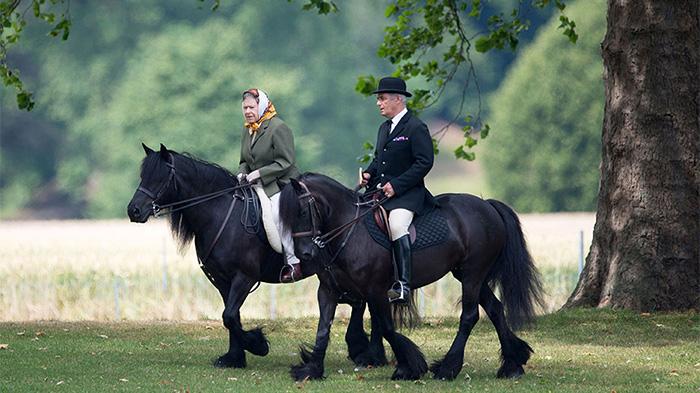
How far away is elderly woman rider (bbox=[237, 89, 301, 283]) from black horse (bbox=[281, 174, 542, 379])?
1.18m

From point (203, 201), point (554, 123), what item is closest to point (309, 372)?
point (203, 201)

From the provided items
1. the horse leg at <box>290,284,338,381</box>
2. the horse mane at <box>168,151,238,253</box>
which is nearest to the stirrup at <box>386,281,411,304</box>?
the horse leg at <box>290,284,338,381</box>

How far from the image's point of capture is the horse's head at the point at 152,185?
14.1m

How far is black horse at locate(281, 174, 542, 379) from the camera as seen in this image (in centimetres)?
1319

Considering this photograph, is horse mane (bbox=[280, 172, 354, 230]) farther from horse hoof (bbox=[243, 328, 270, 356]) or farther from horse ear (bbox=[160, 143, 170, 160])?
horse hoof (bbox=[243, 328, 270, 356])

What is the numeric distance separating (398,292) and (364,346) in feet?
4.93

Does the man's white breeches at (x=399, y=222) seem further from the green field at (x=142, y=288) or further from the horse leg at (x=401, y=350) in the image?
the green field at (x=142, y=288)

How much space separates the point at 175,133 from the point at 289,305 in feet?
155

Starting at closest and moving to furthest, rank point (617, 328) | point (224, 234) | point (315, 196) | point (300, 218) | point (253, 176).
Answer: point (300, 218) → point (315, 196) → point (224, 234) → point (253, 176) → point (617, 328)

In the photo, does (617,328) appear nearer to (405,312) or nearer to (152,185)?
(405,312)

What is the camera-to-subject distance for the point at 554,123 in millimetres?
70625

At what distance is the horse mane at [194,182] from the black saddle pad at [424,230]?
1.90 meters

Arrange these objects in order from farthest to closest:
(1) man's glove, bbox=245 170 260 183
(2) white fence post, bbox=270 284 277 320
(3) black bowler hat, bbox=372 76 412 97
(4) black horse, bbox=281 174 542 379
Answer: (2) white fence post, bbox=270 284 277 320
(1) man's glove, bbox=245 170 260 183
(3) black bowler hat, bbox=372 76 412 97
(4) black horse, bbox=281 174 542 379

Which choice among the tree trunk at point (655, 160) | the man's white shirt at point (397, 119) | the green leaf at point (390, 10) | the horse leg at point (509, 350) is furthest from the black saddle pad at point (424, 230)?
the green leaf at point (390, 10)
